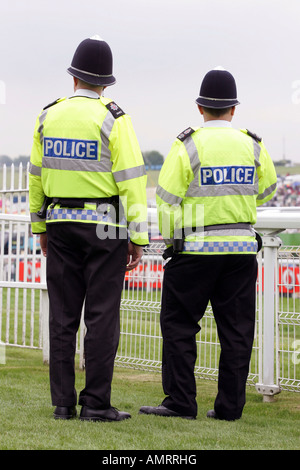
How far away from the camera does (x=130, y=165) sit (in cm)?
438

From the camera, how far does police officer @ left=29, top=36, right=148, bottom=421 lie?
438cm

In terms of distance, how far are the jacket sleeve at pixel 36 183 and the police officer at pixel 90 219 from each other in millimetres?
89

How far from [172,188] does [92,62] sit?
2.79 ft

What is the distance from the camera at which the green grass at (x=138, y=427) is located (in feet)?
12.6

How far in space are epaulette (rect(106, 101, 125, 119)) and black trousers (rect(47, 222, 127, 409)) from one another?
0.63 metres

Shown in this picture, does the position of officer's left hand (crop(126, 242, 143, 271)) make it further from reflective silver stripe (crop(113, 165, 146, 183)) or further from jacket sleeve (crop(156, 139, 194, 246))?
reflective silver stripe (crop(113, 165, 146, 183))

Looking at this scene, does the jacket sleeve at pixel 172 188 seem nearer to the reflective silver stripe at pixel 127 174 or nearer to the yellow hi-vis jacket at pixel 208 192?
the yellow hi-vis jacket at pixel 208 192

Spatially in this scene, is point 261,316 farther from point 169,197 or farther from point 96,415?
point 96,415

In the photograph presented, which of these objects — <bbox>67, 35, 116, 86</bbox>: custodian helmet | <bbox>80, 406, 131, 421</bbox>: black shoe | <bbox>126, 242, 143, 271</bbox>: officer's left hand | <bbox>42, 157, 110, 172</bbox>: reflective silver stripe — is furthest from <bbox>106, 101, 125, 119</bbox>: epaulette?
<bbox>80, 406, 131, 421</bbox>: black shoe
